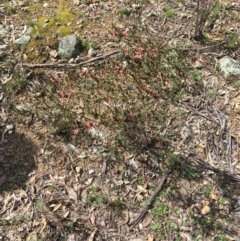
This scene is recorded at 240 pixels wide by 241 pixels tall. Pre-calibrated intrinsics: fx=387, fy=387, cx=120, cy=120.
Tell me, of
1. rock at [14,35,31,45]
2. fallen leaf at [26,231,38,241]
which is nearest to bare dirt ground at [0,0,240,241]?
fallen leaf at [26,231,38,241]

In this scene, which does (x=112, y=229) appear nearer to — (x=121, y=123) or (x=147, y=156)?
(x=147, y=156)

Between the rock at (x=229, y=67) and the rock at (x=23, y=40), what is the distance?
322 cm

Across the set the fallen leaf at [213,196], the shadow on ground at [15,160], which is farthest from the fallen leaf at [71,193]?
the fallen leaf at [213,196]

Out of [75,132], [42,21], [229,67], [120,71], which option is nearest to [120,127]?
[75,132]

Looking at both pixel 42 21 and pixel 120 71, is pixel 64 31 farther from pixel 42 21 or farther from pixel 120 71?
pixel 120 71

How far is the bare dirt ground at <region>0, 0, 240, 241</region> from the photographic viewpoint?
5.09 metres

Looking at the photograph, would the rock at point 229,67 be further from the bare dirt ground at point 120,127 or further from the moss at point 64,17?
the moss at point 64,17

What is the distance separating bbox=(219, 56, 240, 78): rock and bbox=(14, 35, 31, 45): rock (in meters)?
3.22

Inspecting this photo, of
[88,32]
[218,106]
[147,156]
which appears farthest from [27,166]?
[218,106]

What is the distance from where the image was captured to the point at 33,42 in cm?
648

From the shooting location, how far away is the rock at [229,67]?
612 cm

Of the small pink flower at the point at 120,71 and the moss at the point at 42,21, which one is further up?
the moss at the point at 42,21

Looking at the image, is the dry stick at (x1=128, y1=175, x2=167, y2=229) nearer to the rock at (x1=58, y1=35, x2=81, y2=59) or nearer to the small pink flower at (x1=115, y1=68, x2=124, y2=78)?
the small pink flower at (x1=115, y1=68, x2=124, y2=78)

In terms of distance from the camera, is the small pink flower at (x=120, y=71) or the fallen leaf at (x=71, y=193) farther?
the small pink flower at (x=120, y=71)
